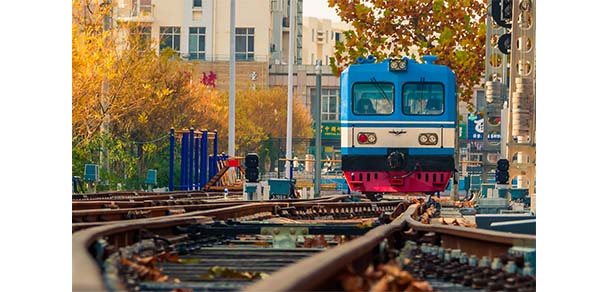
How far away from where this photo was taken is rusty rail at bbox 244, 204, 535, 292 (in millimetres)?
5008

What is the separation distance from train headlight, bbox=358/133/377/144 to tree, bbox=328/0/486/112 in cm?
929

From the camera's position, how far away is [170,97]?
34312mm

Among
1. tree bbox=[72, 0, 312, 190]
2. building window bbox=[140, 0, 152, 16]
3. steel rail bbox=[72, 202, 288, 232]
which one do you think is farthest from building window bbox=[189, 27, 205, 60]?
steel rail bbox=[72, 202, 288, 232]

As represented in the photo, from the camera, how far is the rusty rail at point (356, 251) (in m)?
5.01

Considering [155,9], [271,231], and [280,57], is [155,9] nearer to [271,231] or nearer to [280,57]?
[280,57]

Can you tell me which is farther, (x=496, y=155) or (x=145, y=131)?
(x=145, y=131)

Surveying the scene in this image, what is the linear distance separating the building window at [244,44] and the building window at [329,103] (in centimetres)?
405

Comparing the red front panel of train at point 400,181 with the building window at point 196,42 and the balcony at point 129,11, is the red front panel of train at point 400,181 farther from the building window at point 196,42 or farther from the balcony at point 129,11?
the building window at point 196,42

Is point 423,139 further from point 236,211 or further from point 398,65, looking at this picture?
point 236,211

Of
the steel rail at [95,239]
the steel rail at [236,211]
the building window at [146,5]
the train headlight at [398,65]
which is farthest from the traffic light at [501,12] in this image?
the building window at [146,5]

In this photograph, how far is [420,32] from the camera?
1150 inches
